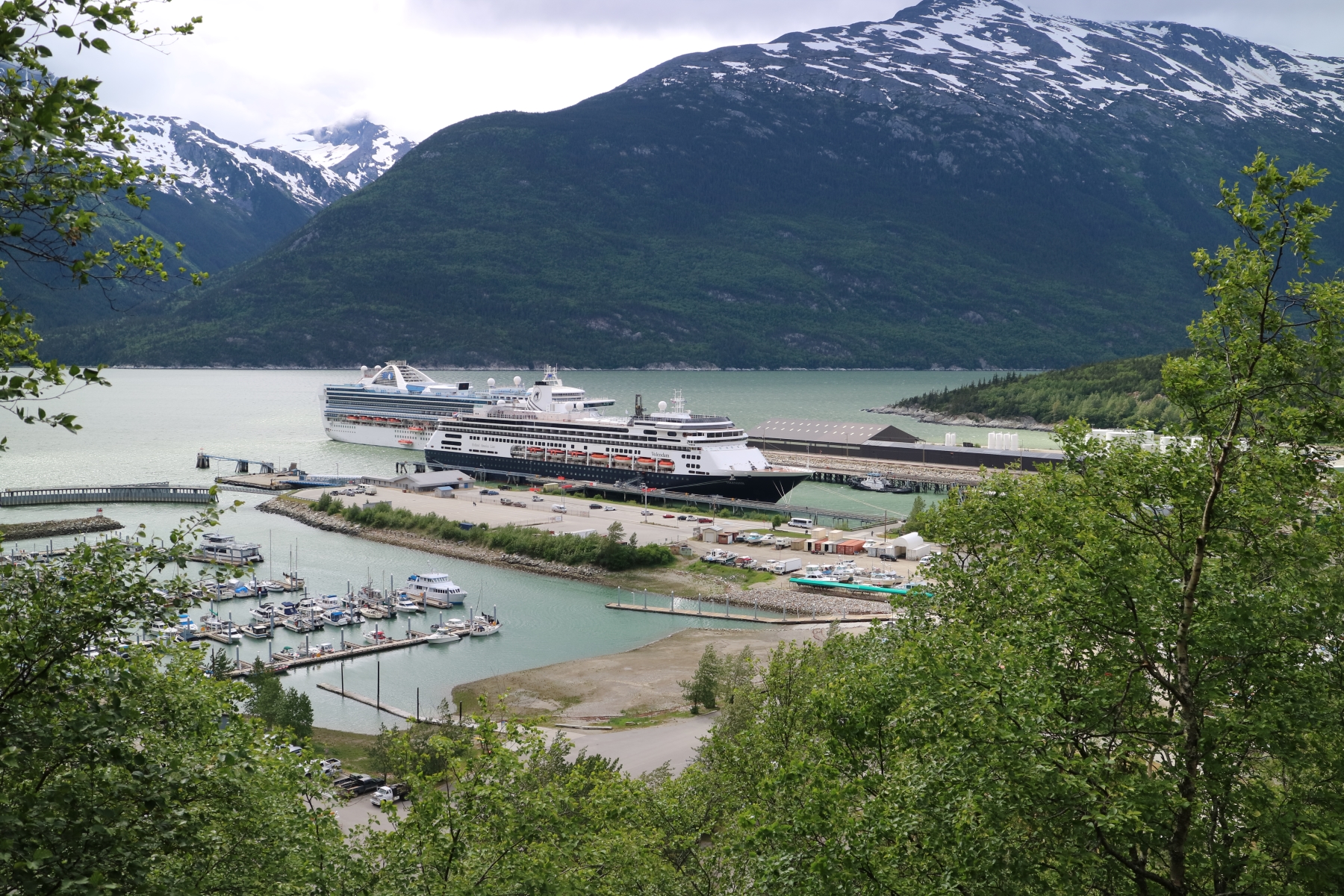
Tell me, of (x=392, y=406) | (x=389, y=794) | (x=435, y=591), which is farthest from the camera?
(x=392, y=406)

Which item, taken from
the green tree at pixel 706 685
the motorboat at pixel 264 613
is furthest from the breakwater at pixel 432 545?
the green tree at pixel 706 685

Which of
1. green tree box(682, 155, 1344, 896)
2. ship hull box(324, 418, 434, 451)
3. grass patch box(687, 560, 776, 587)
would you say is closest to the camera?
green tree box(682, 155, 1344, 896)

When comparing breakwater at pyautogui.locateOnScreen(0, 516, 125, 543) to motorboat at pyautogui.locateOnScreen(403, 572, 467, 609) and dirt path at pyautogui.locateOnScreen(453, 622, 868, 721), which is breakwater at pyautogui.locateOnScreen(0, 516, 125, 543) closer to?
motorboat at pyautogui.locateOnScreen(403, 572, 467, 609)

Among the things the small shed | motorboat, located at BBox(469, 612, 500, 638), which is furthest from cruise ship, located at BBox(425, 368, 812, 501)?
motorboat, located at BBox(469, 612, 500, 638)

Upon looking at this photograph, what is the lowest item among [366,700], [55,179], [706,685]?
[366,700]

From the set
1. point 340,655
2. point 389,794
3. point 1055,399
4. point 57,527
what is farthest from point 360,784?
point 1055,399

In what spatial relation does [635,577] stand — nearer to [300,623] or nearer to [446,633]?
[446,633]

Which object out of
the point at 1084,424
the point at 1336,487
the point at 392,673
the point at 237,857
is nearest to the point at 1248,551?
the point at 1336,487
